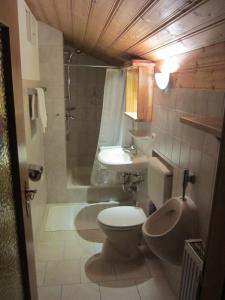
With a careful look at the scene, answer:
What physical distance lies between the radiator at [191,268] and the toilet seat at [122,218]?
760mm

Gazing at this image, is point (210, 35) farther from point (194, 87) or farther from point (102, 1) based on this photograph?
point (102, 1)

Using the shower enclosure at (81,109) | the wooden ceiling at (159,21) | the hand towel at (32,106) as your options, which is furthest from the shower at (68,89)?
the wooden ceiling at (159,21)

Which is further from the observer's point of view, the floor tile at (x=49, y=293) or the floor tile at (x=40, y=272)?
the floor tile at (x=40, y=272)

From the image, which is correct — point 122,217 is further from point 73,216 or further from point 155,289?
point 73,216

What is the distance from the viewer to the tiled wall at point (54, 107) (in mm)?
2873

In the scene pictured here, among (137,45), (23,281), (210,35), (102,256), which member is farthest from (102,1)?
(102,256)

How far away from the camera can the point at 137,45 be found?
6.26 ft

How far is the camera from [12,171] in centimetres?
112

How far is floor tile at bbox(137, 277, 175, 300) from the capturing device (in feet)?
6.35

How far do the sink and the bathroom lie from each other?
1 cm

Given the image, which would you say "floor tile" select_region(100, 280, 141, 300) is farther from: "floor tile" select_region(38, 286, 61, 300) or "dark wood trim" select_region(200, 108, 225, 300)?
"dark wood trim" select_region(200, 108, 225, 300)

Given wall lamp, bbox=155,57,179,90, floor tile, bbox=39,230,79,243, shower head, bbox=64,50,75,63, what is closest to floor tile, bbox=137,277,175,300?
floor tile, bbox=39,230,79,243

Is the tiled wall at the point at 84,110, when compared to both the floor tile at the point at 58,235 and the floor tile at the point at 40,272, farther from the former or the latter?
the floor tile at the point at 40,272

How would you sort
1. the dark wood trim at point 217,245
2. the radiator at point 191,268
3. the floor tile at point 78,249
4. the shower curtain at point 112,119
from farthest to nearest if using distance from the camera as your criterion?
the shower curtain at point 112,119 < the floor tile at point 78,249 < the radiator at point 191,268 < the dark wood trim at point 217,245
